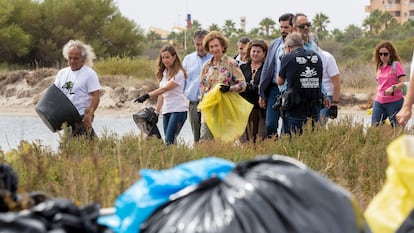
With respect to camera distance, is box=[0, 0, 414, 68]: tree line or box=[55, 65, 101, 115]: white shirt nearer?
box=[55, 65, 101, 115]: white shirt

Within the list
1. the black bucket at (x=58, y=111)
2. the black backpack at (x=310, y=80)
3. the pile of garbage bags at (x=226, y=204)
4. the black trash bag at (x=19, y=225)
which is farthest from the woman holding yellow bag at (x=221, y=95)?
the black trash bag at (x=19, y=225)

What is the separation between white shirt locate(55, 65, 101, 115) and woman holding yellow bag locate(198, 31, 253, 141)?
137 cm

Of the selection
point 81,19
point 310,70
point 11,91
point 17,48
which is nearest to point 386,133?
point 310,70

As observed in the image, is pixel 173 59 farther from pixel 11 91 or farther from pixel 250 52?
pixel 11 91

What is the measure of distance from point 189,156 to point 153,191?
3977mm

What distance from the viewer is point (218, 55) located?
10.6m

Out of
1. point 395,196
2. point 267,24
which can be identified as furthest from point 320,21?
point 395,196

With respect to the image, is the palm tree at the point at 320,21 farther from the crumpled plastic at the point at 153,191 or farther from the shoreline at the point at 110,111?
the crumpled plastic at the point at 153,191

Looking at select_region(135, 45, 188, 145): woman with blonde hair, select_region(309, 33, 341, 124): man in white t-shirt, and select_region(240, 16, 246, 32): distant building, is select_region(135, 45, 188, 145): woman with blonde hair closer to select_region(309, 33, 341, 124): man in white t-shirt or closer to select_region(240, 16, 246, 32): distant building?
select_region(309, 33, 341, 124): man in white t-shirt

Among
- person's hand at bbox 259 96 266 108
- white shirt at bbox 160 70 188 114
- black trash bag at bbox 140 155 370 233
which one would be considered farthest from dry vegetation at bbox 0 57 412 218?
white shirt at bbox 160 70 188 114

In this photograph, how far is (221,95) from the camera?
34.9 ft

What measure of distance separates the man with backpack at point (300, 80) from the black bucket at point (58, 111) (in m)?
2.21

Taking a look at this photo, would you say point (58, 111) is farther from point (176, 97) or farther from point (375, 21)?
point (375, 21)

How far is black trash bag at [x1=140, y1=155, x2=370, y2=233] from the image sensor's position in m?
2.81
